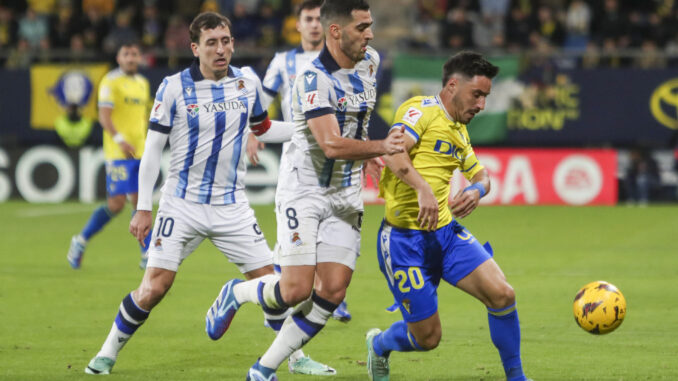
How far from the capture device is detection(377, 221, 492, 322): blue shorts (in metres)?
5.87

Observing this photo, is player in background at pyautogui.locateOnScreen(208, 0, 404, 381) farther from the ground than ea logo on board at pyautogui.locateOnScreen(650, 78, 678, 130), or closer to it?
closer to it

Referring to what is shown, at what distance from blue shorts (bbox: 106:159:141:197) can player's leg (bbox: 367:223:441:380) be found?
17.4 feet

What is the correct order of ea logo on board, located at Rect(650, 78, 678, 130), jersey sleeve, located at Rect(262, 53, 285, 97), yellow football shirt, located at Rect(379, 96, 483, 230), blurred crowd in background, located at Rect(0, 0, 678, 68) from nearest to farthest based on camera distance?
1. yellow football shirt, located at Rect(379, 96, 483, 230)
2. jersey sleeve, located at Rect(262, 53, 285, 97)
3. ea logo on board, located at Rect(650, 78, 678, 130)
4. blurred crowd in background, located at Rect(0, 0, 678, 68)

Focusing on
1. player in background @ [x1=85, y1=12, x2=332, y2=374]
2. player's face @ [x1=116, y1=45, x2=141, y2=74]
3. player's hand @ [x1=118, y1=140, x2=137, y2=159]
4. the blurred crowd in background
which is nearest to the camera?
player in background @ [x1=85, y1=12, x2=332, y2=374]

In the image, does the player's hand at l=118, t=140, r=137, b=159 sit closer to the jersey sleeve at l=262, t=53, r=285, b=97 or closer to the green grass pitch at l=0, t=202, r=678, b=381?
the green grass pitch at l=0, t=202, r=678, b=381

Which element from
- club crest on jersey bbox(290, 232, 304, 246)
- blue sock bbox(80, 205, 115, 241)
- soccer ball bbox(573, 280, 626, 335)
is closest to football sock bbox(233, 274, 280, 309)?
club crest on jersey bbox(290, 232, 304, 246)

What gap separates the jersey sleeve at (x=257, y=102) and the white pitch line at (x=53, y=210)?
10729 millimetres

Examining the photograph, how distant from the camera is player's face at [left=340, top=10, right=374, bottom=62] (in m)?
5.85

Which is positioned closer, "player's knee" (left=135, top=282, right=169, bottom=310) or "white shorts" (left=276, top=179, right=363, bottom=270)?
"white shorts" (left=276, top=179, right=363, bottom=270)

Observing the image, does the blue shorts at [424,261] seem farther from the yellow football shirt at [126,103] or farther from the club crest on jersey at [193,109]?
the yellow football shirt at [126,103]

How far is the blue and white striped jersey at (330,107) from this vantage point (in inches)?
231

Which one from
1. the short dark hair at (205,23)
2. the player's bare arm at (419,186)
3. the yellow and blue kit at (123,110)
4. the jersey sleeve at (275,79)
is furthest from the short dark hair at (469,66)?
the yellow and blue kit at (123,110)

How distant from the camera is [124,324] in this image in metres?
6.33

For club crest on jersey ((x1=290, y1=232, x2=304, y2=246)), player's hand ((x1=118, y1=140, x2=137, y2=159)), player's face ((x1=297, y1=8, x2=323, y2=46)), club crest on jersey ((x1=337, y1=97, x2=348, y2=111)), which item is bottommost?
club crest on jersey ((x1=290, y1=232, x2=304, y2=246))
